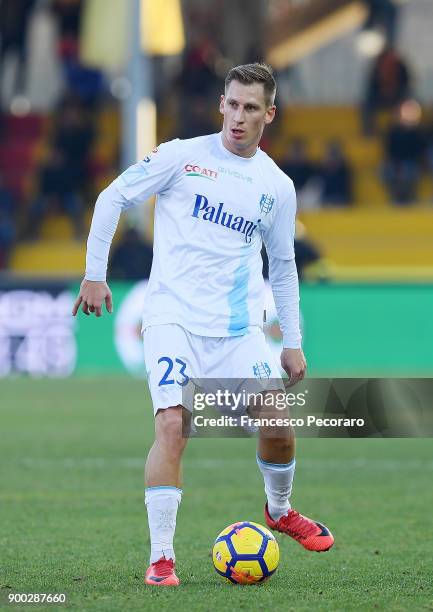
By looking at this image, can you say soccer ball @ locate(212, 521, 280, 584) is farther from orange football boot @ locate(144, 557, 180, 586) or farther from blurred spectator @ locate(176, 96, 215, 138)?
blurred spectator @ locate(176, 96, 215, 138)

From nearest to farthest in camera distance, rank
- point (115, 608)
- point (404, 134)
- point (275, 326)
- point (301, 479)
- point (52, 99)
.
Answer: point (115, 608) → point (301, 479) → point (275, 326) → point (404, 134) → point (52, 99)

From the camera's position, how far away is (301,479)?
995 centimetres

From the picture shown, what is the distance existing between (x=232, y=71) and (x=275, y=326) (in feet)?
34.1

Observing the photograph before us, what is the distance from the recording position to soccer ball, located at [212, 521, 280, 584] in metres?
6.10

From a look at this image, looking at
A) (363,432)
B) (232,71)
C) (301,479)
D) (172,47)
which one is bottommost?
(301,479)

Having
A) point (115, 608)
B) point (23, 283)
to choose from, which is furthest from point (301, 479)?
point (23, 283)

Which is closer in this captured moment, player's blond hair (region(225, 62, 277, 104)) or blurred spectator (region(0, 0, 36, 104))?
player's blond hair (region(225, 62, 277, 104))

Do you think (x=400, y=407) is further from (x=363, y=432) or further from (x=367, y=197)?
(x=367, y=197)

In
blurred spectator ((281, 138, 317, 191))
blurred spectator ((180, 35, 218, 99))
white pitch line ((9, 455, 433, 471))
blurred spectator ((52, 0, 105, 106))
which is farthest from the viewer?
blurred spectator ((52, 0, 105, 106))

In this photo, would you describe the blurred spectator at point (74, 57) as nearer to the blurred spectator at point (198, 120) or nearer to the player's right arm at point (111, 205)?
the blurred spectator at point (198, 120)

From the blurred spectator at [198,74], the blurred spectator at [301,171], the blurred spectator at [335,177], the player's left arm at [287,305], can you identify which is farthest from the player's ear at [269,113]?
the blurred spectator at [198,74]

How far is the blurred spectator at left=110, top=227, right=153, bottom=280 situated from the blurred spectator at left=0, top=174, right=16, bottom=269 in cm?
428

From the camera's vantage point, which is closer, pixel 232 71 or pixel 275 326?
pixel 232 71

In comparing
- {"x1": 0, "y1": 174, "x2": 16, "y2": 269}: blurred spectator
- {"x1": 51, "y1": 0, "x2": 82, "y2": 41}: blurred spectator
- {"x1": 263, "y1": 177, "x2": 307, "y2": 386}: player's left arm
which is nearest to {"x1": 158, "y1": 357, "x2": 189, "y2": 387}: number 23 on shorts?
{"x1": 263, "y1": 177, "x2": 307, "y2": 386}: player's left arm
